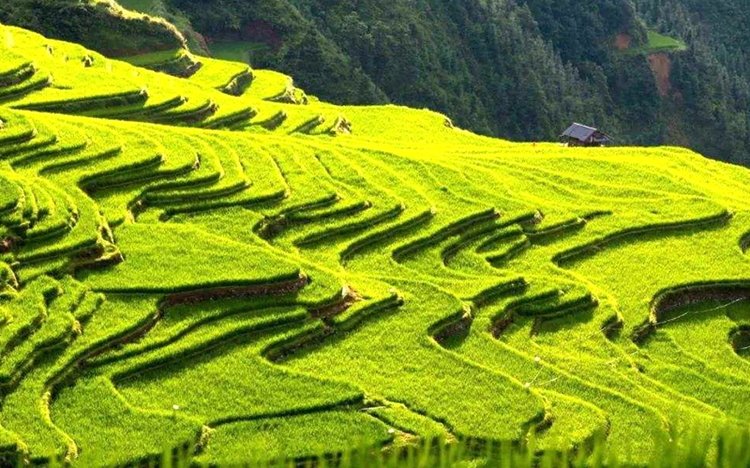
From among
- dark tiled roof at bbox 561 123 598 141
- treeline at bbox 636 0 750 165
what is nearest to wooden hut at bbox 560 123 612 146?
dark tiled roof at bbox 561 123 598 141

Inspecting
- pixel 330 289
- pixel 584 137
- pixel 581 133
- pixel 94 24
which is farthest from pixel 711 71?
pixel 330 289

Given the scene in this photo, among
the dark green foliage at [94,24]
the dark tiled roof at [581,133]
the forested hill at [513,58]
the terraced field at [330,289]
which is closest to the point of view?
the terraced field at [330,289]

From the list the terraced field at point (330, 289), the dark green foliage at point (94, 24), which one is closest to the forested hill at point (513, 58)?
the dark green foliage at point (94, 24)

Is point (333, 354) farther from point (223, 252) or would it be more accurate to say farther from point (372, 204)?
point (372, 204)

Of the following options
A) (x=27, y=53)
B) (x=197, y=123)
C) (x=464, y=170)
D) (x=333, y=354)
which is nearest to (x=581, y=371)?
(x=333, y=354)

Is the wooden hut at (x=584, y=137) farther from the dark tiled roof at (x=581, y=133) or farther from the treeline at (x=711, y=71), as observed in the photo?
the treeline at (x=711, y=71)

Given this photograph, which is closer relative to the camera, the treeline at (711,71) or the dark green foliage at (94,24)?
the dark green foliage at (94,24)
